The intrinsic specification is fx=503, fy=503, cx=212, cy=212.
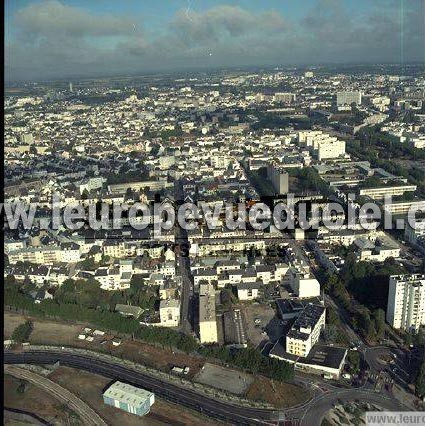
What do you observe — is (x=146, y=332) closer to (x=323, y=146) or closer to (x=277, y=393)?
(x=277, y=393)

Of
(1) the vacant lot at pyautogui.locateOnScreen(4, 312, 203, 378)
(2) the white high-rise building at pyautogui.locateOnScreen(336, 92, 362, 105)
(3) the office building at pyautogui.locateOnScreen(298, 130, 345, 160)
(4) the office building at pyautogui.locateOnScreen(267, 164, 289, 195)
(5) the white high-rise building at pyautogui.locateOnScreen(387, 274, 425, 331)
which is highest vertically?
(2) the white high-rise building at pyautogui.locateOnScreen(336, 92, 362, 105)

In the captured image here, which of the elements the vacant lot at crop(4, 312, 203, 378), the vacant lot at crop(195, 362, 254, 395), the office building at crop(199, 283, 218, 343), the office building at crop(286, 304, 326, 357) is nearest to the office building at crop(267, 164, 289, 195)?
the office building at crop(199, 283, 218, 343)

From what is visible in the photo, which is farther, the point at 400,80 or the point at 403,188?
the point at 400,80

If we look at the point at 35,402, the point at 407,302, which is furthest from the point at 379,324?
the point at 35,402

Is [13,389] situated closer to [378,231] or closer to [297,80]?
[378,231]

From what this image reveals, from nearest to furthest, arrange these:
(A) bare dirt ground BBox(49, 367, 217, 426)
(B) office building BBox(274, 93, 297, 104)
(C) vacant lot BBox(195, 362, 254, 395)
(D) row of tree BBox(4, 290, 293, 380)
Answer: (A) bare dirt ground BBox(49, 367, 217, 426)
(C) vacant lot BBox(195, 362, 254, 395)
(D) row of tree BBox(4, 290, 293, 380)
(B) office building BBox(274, 93, 297, 104)

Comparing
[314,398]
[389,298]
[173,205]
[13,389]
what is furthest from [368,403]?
[173,205]

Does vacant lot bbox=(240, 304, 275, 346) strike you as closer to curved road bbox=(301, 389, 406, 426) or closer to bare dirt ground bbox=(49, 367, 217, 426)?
curved road bbox=(301, 389, 406, 426)

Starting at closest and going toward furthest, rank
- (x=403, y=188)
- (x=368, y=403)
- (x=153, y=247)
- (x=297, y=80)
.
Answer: (x=368, y=403) → (x=153, y=247) → (x=403, y=188) → (x=297, y=80)

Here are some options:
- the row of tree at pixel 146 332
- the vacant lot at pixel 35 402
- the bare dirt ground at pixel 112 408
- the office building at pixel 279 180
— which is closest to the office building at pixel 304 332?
the row of tree at pixel 146 332
